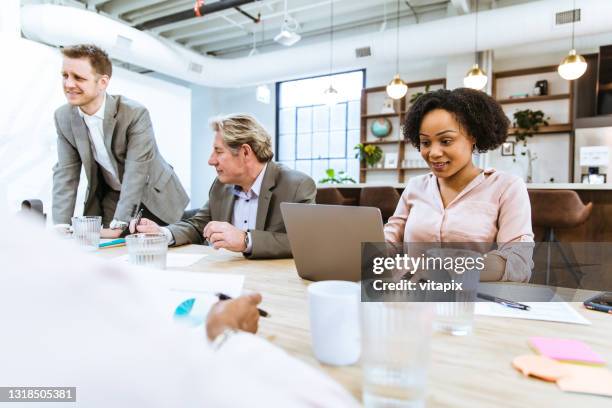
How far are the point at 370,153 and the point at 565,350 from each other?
5.83 metres

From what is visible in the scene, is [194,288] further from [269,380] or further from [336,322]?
[269,380]

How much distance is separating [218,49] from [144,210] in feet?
21.3

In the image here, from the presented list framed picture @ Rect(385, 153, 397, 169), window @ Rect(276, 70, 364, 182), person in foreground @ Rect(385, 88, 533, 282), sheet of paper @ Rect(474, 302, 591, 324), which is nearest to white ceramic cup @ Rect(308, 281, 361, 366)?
sheet of paper @ Rect(474, 302, 591, 324)

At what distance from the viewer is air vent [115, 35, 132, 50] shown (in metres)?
4.84

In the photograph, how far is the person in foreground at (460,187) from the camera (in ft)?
4.45

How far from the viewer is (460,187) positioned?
1523 mm

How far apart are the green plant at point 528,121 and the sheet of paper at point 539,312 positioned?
530 centimetres

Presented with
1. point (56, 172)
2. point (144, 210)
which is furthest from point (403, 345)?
point (56, 172)

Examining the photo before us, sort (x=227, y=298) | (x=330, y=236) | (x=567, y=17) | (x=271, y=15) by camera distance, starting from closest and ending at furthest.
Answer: (x=227, y=298), (x=330, y=236), (x=567, y=17), (x=271, y=15)

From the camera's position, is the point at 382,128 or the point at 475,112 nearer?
the point at 475,112

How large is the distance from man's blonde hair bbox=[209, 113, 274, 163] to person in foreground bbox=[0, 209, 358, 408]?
142cm

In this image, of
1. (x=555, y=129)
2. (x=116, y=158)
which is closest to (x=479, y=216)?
(x=116, y=158)

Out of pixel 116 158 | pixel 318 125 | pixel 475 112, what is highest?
pixel 318 125

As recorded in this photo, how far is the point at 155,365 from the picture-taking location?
271 millimetres
